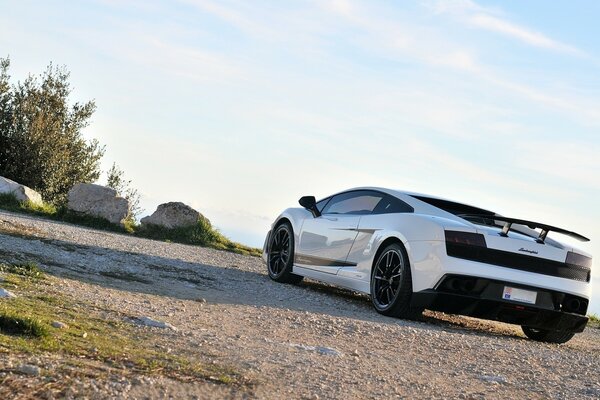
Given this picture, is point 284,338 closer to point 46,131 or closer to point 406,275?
point 406,275

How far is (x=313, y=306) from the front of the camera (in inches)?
339

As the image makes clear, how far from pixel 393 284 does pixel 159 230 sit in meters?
9.67

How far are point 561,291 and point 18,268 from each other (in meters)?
5.14

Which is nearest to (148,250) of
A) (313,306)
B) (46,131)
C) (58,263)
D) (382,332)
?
(58,263)

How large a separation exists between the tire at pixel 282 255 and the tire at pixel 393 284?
2021 mm

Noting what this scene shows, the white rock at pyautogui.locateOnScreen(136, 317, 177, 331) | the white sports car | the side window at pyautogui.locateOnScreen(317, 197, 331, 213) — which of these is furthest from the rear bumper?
the white rock at pyautogui.locateOnScreen(136, 317, 177, 331)

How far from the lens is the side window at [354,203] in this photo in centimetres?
967

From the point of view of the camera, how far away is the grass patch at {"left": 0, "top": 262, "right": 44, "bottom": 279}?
736cm

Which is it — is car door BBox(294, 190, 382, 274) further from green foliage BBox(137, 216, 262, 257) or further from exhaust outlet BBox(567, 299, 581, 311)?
green foliage BBox(137, 216, 262, 257)

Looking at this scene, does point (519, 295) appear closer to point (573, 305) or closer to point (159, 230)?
point (573, 305)

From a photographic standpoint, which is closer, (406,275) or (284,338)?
(284,338)

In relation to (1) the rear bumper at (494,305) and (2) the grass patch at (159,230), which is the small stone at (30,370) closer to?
(1) the rear bumper at (494,305)

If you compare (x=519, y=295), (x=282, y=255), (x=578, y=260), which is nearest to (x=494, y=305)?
(x=519, y=295)

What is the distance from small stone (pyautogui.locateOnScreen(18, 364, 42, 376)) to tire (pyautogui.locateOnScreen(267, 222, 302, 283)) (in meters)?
6.65
